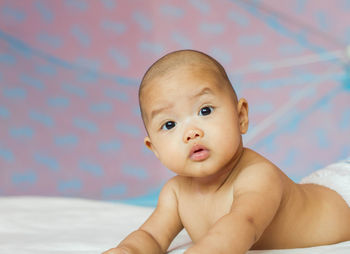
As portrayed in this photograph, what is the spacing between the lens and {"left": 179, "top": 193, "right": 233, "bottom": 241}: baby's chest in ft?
3.20

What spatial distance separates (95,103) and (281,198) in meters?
1.81

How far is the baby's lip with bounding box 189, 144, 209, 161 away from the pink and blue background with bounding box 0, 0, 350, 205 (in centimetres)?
156

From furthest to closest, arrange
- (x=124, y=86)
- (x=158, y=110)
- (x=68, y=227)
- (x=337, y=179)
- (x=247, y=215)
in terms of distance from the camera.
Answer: (x=124, y=86), (x=68, y=227), (x=337, y=179), (x=158, y=110), (x=247, y=215)

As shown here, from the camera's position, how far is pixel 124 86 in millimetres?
2715

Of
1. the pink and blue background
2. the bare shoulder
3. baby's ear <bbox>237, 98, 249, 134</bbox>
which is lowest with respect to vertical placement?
the bare shoulder

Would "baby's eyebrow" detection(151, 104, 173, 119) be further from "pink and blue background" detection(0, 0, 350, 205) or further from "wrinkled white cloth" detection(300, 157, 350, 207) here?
"pink and blue background" detection(0, 0, 350, 205)

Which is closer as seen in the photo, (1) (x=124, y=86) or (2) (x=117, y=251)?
(2) (x=117, y=251)

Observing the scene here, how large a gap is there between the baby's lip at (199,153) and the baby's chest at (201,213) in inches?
4.4

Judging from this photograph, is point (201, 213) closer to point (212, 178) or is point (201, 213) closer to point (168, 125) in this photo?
point (212, 178)

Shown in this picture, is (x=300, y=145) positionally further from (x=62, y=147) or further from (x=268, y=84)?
(x=62, y=147)

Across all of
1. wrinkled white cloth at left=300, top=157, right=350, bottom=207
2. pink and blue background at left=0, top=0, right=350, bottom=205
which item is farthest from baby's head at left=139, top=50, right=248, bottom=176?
pink and blue background at left=0, top=0, right=350, bottom=205

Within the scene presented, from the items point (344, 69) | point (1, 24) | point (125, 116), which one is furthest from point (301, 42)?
point (1, 24)

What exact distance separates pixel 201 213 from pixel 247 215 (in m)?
0.20

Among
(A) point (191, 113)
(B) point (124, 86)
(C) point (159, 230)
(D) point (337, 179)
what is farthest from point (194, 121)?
(B) point (124, 86)
